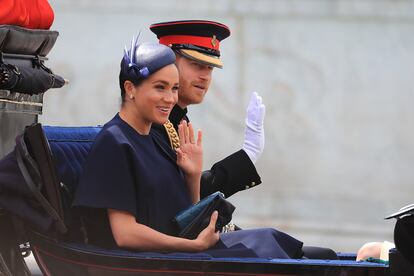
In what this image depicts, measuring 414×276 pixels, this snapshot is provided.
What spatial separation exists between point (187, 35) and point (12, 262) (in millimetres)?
999

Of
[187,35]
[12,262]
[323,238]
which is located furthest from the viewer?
[323,238]

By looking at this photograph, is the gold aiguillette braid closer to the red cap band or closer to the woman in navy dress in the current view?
the woman in navy dress

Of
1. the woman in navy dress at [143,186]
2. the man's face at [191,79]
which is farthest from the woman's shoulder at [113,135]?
the man's face at [191,79]

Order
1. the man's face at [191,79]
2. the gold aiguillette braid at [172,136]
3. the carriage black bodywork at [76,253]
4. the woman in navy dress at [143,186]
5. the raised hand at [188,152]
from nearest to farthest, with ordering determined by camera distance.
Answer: the carriage black bodywork at [76,253] → the woman in navy dress at [143,186] → the raised hand at [188,152] → the gold aiguillette braid at [172,136] → the man's face at [191,79]

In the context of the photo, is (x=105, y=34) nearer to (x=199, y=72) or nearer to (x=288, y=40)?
(x=288, y=40)

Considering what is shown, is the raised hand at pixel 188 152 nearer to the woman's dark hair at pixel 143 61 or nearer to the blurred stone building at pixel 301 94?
the woman's dark hair at pixel 143 61

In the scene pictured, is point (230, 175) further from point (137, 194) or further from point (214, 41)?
point (137, 194)

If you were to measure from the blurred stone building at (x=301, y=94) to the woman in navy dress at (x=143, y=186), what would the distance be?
5719 mm

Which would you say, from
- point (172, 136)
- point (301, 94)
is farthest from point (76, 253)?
point (301, 94)

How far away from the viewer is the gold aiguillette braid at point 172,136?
4.02 m

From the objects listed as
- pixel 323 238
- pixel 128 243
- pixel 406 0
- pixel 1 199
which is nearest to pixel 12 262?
pixel 1 199

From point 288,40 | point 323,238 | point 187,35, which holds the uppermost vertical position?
point 288,40

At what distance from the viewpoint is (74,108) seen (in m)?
9.82

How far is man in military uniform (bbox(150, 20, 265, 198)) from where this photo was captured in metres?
4.18
